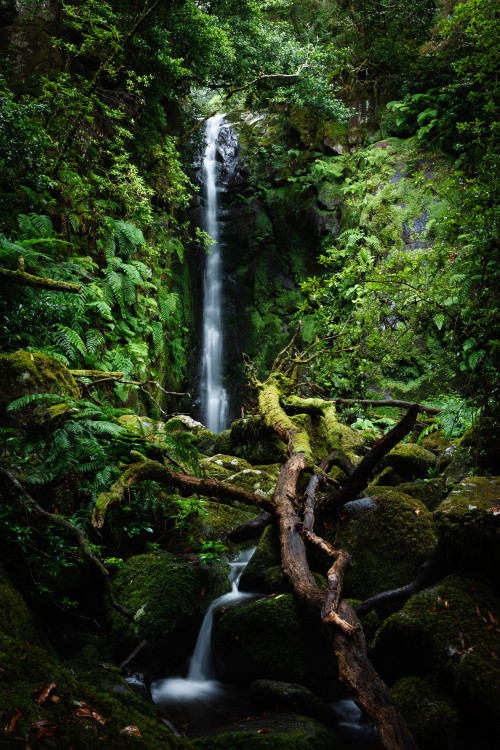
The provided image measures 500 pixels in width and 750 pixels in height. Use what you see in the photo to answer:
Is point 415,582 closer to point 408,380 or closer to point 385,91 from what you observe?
point 408,380

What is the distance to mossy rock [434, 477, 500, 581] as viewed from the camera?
8.98ft

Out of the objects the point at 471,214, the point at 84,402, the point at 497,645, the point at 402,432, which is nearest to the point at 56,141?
the point at 84,402

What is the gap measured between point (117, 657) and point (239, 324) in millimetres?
13444

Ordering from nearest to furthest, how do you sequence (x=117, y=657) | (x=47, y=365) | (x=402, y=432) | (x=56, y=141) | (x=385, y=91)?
(x=117, y=657)
(x=402, y=432)
(x=47, y=365)
(x=56, y=141)
(x=385, y=91)

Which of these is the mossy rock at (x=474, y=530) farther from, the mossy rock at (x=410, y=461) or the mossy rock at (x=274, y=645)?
the mossy rock at (x=410, y=461)

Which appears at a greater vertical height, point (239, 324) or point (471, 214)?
point (471, 214)

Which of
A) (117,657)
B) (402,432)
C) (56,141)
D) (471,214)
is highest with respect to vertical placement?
(56,141)

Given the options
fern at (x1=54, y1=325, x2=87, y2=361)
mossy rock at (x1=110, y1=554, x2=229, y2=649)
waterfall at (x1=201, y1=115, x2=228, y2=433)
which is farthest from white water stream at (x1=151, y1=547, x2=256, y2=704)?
waterfall at (x1=201, y1=115, x2=228, y2=433)

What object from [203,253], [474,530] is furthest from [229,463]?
[203,253]

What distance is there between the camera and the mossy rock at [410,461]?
5828 mm

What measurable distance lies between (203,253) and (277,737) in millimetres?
15601

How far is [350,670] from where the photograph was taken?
2242 millimetres

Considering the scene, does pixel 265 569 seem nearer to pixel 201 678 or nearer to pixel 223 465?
pixel 201 678

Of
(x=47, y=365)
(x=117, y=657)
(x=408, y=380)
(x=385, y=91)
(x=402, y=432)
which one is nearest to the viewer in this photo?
(x=117, y=657)
